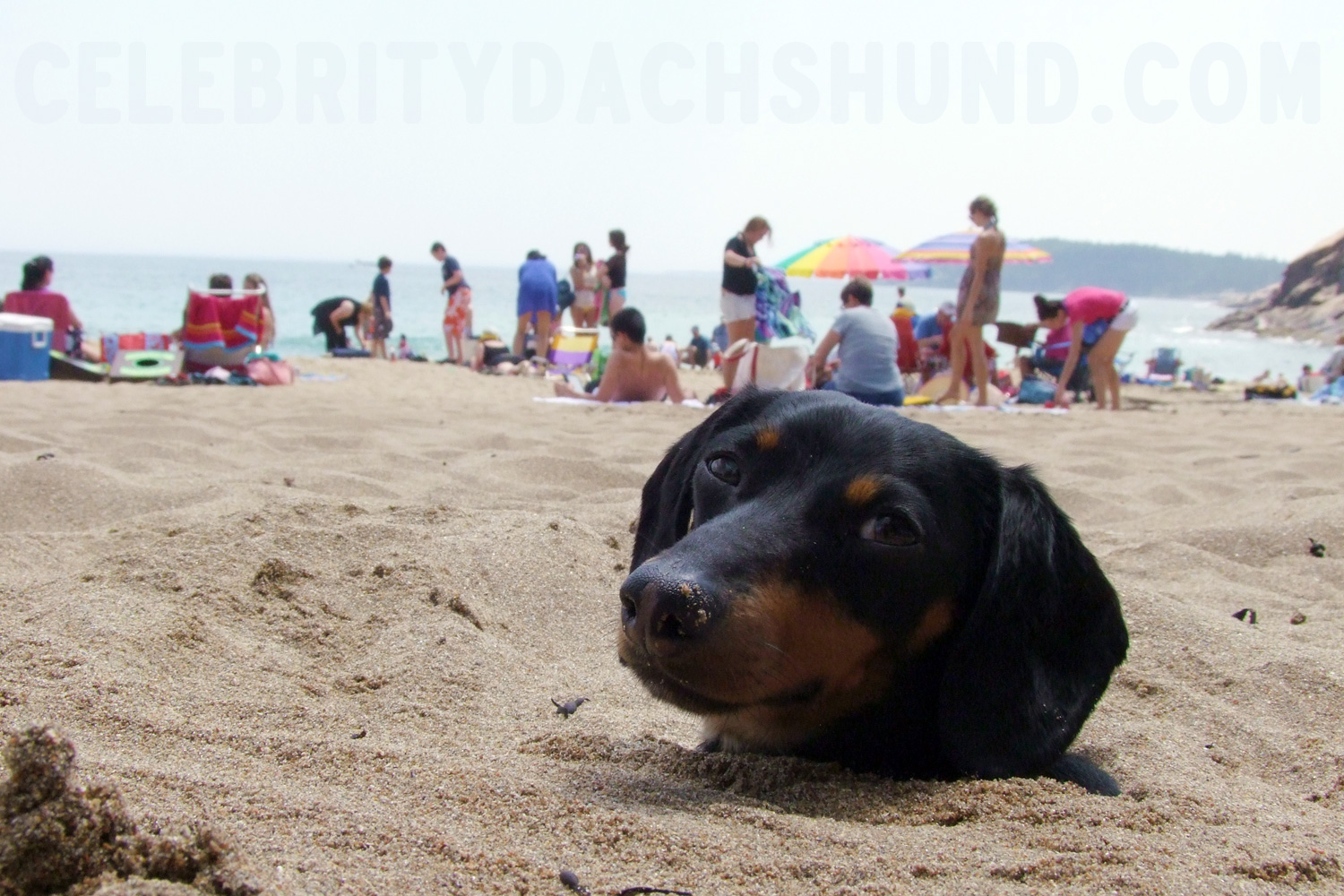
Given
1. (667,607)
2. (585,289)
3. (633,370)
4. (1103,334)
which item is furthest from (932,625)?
(585,289)

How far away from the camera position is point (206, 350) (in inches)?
419

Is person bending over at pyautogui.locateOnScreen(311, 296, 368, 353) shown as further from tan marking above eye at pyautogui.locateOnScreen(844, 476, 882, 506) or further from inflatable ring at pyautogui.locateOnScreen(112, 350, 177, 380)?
tan marking above eye at pyautogui.locateOnScreen(844, 476, 882, 506)

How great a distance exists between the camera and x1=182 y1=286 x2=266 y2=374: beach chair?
419 inches

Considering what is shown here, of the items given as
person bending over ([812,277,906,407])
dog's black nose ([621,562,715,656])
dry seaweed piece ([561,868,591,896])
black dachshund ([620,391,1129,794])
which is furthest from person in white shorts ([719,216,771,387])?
dry seaweed piece ([561,868,591,896])

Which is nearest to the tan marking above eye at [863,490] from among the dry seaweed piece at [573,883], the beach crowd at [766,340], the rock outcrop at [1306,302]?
the dry seaweed piece at [573,883]

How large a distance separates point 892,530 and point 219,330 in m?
10.1

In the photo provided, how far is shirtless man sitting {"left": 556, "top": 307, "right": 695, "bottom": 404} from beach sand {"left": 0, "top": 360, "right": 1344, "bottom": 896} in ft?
13.6

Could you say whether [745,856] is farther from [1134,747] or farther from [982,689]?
[1134,747]

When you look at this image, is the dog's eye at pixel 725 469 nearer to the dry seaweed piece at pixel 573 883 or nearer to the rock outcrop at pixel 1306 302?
the dry seaweed piece at pixel 573 883

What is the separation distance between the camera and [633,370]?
31.4 ft

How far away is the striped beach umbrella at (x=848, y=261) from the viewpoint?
17.1 metres

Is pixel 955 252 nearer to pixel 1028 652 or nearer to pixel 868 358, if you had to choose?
pixel 868 358

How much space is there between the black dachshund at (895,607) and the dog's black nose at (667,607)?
2 cm

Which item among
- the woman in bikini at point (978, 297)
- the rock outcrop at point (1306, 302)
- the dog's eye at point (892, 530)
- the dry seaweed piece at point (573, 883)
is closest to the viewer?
the dry seaweed piece at point (573, 883)
